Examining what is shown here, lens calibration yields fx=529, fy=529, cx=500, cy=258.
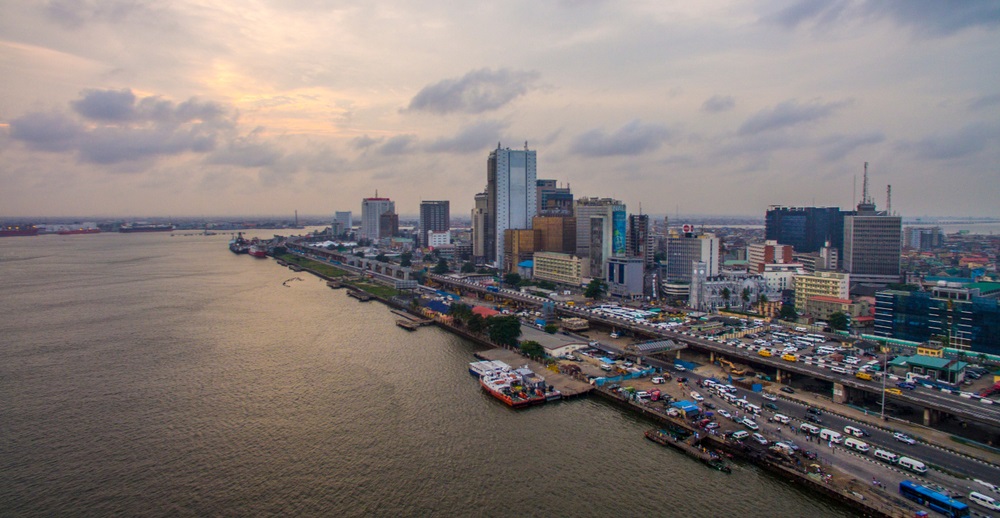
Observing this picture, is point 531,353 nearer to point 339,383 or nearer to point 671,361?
point 671,361

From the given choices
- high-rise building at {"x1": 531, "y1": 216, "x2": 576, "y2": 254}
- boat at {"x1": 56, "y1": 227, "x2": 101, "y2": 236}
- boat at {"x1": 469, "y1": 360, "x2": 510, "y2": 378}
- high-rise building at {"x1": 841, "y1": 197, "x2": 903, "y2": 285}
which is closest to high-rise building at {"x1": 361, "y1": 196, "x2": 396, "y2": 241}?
high-rise building at {"x1": 531, "y1": 216, "x2": 576, "y2": 254}

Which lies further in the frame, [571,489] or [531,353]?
[531,353]

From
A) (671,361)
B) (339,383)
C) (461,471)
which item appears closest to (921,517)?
(461,471)

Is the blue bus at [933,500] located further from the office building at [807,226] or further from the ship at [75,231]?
the ship at [75,231]

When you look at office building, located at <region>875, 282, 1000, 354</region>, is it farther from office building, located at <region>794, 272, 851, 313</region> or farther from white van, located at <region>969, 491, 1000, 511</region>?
white van, located at <region>969, 491, 1000, 511</region>

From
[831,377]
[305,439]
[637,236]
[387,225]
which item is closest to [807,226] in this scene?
[637,236]

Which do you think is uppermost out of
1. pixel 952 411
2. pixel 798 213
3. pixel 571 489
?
pixel 798 213
